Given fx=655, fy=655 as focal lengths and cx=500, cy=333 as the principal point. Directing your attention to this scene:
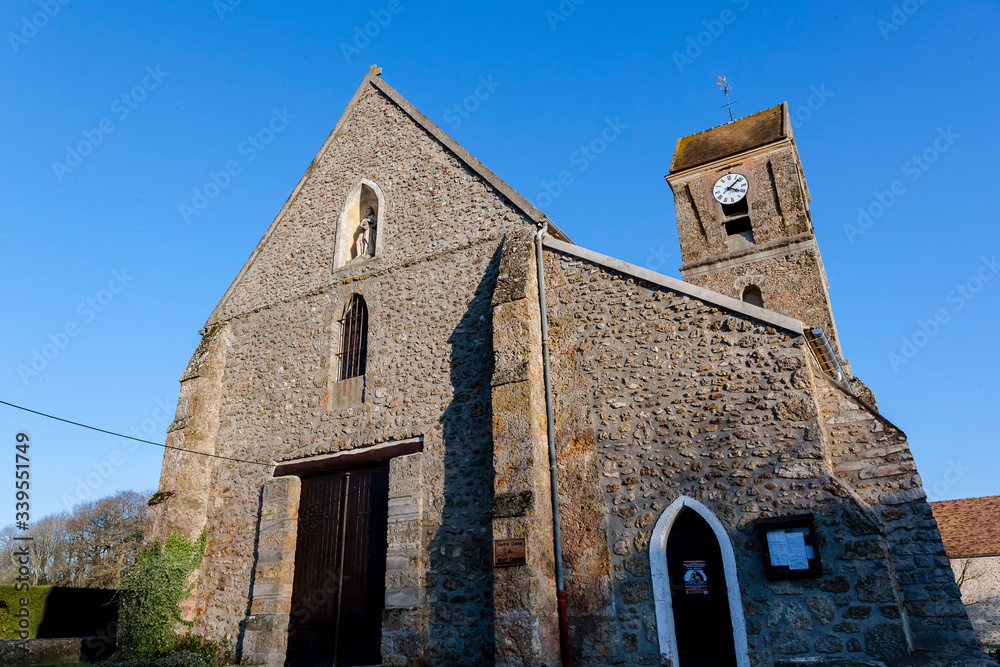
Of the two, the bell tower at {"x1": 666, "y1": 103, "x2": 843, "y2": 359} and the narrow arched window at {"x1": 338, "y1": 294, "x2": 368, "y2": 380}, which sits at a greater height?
the bell tower at {"x1": 666, "y1": 103, "x2": 843, "y2": 359}

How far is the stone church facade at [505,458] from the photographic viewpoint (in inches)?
281

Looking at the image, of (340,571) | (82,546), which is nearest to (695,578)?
(340,571)

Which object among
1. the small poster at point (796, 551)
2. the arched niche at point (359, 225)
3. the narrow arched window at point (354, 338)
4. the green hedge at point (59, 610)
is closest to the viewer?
the small poster at point (796, 551)

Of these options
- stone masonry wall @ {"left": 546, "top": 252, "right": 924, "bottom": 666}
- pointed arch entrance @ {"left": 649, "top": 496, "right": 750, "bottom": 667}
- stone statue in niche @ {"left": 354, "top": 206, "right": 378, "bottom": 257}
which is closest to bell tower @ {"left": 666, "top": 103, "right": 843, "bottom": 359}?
stone masonry wall @ {"left": 546, "top": 252, "right": 924, "bottom": 666}

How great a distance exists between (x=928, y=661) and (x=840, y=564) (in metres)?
1.07

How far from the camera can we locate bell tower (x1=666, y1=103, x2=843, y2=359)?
15742 millimetres

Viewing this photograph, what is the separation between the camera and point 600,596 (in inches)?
307

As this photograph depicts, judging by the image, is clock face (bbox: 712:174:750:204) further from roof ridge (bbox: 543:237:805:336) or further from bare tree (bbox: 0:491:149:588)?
bare tree (bbox: 0:491:149:588)

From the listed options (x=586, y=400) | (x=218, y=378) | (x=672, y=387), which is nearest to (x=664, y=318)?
(x=672, y=387)

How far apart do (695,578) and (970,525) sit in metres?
22.4

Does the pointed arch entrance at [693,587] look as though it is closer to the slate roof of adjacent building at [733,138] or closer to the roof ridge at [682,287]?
the roof ridge at [682,287]

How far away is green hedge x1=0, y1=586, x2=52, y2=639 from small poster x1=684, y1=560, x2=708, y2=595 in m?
13.9

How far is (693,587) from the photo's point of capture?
7531 mm

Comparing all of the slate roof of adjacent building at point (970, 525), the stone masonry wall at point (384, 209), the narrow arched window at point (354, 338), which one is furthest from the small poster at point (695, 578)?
the slate roof of adjacent building at point (970, 525)
